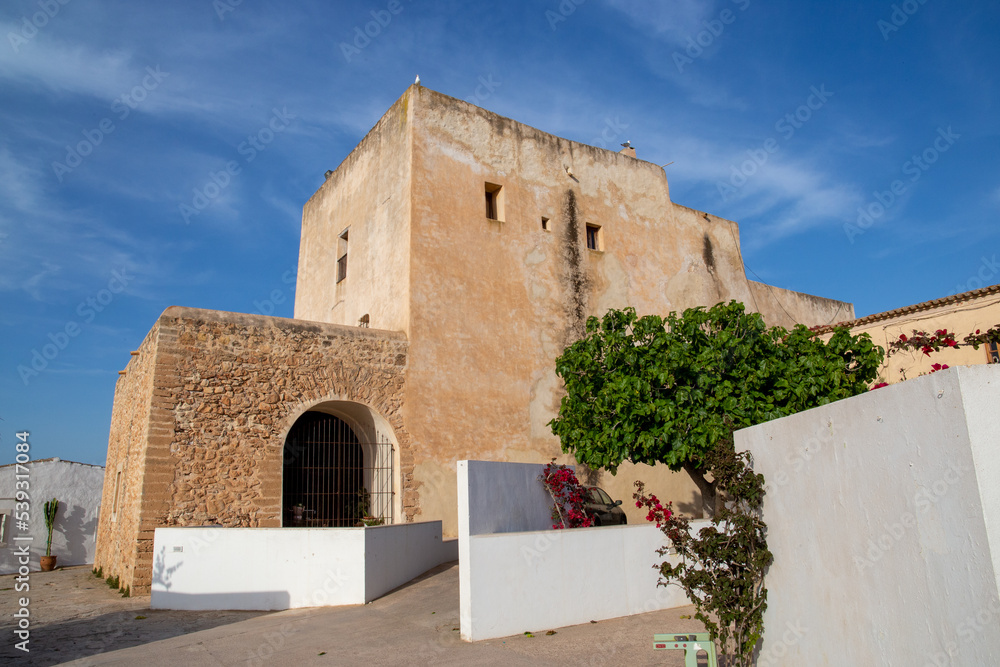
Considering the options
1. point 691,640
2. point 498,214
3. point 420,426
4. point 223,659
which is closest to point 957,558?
point 691,640

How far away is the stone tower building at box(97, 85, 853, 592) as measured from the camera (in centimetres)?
1130

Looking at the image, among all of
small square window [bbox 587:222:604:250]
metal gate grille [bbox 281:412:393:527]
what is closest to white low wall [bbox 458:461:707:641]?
metal gate grille [bbox 281:412:393:527]

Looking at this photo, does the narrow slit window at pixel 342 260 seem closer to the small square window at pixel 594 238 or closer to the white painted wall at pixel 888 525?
the small square window at pixel 594 238

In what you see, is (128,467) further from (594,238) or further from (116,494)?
(594,238)

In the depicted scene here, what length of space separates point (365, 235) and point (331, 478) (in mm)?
5521

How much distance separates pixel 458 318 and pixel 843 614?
10322 millimetres

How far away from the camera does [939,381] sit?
11.8 feet

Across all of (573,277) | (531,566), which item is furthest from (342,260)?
(531,566)

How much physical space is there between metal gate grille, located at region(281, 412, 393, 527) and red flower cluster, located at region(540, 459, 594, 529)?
4366mm

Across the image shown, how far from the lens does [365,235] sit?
15688 millimetres

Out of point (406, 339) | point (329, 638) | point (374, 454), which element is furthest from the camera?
point (406, 339)

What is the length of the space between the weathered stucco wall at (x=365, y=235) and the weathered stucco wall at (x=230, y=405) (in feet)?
5.52

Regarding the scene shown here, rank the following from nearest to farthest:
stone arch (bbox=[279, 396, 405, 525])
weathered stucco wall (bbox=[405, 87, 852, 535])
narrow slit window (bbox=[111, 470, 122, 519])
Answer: stone arch (bbox=[279, 396, 405, 525]) < narrow slit window (bbox=[111, 470, 122, 519]) < weathered stucco wall (bbox=[405, 87, 852, 535])

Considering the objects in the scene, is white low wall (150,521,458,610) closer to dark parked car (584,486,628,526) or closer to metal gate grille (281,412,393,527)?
metal gate grille (281,412,393,527)
